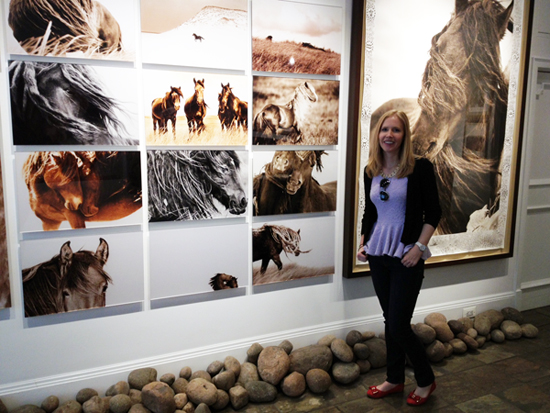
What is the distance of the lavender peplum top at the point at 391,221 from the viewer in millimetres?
2244

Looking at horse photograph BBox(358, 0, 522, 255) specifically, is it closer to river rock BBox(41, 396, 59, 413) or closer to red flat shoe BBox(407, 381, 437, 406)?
red flat shoe BBox(407, 381, 437, 406)

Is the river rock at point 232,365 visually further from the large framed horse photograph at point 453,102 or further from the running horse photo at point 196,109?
the running horse photo at point 196,109

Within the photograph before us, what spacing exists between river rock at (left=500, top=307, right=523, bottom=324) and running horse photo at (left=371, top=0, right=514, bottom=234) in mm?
827

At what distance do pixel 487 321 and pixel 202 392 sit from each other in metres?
2.26

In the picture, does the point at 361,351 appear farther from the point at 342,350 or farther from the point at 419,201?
the point at 419,201

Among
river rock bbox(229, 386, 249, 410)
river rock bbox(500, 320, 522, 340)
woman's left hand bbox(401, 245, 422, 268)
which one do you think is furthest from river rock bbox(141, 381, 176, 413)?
river rock bbox(500, 320, 522, 340)

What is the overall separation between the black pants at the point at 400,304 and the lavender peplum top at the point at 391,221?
6 cm

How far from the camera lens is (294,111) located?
2.69 metres

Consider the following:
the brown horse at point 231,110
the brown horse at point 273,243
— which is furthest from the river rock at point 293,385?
the brown horse at point 231,110

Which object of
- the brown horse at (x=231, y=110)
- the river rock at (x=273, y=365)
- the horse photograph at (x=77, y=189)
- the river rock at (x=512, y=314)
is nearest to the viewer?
the horse photograph at (x=77, y=189)

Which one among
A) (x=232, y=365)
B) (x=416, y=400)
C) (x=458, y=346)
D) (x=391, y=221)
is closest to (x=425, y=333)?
(x=458, y=346)

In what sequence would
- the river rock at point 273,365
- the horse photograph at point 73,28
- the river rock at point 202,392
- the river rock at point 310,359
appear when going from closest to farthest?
the horse photograph at point 73,28 → the river rock at point 202,392 → the river rock at point 273,365 → the river rock at point 310,359

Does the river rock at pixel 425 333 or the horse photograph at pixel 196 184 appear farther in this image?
the river rock at pixel 425 333

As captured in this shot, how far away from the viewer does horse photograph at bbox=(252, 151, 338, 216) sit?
2.67m
